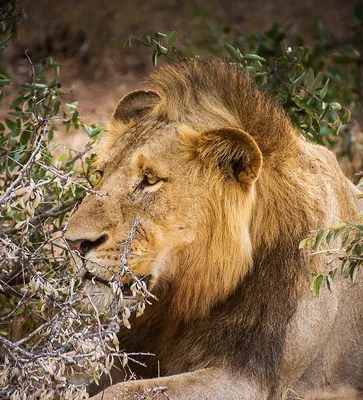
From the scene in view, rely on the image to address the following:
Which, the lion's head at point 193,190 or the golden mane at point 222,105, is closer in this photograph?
the lion's head at point 193,190

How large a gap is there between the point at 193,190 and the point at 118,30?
27.8 ft

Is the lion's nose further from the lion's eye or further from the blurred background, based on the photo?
the blurred background

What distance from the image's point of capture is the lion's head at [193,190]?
12.1ft

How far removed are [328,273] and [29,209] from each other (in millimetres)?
1366

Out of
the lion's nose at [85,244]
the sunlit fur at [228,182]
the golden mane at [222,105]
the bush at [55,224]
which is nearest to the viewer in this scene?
the bush at [55,224]

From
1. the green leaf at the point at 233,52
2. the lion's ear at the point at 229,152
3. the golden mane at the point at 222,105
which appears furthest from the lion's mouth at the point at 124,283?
the green leaf at the point at 233,52

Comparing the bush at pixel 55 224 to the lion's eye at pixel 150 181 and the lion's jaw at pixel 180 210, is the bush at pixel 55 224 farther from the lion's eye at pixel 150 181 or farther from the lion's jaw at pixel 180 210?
the lion's eye at pixel 150 181

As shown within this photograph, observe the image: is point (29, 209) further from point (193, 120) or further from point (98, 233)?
point (193, 120)

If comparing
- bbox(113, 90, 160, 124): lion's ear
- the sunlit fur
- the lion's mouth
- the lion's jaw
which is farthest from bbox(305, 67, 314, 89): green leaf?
the lion's mouth

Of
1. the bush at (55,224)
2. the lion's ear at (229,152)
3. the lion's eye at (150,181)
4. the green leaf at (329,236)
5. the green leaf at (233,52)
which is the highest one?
the lion's ear at (229,152)

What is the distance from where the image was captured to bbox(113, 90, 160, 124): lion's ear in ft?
13.9

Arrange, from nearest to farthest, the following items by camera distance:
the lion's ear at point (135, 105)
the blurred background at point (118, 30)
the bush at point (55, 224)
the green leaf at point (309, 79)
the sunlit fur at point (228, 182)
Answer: the bush at point (55, 224) < the sunlit fur at point (228, 182) < the lion's ear at point (135, 105) < the green leaf at point (309, 79) < the blurred background at point (118, 30)

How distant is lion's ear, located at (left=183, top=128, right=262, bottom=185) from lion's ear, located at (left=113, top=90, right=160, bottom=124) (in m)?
0.47

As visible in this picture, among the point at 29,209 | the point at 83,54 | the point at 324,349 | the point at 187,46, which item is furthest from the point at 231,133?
the point at 83,54
